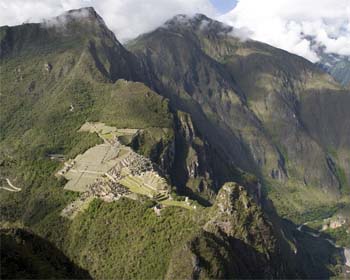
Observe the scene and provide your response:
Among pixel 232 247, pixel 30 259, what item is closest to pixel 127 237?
pixel 232 247

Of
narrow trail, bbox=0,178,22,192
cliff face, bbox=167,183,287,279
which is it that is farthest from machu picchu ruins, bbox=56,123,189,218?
narrow trail, bbox=0,178,22,192

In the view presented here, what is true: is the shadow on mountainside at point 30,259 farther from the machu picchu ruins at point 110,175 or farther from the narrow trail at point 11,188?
the narrow trail at point 11,188

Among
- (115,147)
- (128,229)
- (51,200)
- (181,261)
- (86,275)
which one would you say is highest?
(115,147)

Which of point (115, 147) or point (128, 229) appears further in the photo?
point (115, 147)

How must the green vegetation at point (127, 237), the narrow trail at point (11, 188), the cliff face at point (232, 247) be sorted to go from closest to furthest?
1. the cliff face at point (232, 247)
2. the green vegetation at point (127, 237)
3. the narrow trail at point (11, 188)

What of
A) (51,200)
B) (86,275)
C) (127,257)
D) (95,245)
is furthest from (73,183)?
(86,275)

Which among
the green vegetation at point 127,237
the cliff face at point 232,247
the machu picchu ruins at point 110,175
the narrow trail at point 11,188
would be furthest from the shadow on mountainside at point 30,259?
the narrow trail at point 11,188

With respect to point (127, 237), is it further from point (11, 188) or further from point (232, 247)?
point (11, 188)

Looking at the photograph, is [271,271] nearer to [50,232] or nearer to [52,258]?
[50,232]

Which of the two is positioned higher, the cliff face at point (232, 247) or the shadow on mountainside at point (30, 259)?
the cliff face at point (232, 247)

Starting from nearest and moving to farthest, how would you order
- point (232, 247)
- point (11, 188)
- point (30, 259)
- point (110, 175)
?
1. point (30, 259)
2. point (232, 247)
3. point (110, 175)
4. point (11, 188)

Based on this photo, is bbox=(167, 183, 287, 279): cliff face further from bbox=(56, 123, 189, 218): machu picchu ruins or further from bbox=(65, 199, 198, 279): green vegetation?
bbox=(56, 123, 189, 218): machu picchu ruins
